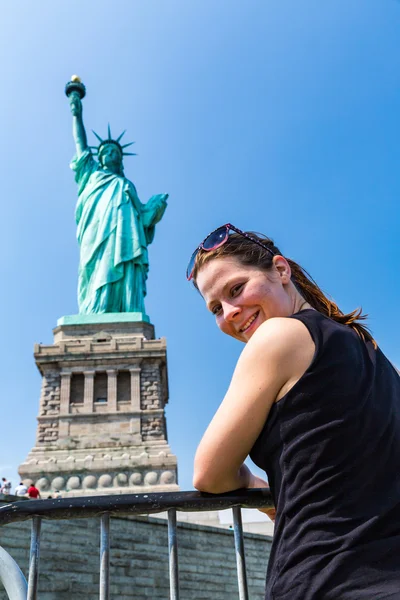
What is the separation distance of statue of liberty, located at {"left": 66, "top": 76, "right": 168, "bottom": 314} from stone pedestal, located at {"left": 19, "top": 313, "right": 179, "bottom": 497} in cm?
158

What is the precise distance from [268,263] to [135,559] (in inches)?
399

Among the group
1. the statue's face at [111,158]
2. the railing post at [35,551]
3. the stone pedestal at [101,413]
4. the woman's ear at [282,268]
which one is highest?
the statue's face at [111,158]

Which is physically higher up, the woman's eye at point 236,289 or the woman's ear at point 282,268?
the woman's ear at point 282,268

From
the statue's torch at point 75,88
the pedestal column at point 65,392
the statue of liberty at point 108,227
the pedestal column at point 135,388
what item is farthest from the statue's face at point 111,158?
the pedestal column at point 65,392

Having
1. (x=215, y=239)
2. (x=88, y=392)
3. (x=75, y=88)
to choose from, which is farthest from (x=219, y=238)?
(x=75, y=88)

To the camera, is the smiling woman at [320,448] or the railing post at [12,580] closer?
the smiling woman at [320,448]

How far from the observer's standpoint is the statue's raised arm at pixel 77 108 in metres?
28.1

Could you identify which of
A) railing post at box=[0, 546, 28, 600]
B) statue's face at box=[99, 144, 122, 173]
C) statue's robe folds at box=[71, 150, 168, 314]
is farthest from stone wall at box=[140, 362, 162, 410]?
railing post at box=[0, 546, 28, 600]

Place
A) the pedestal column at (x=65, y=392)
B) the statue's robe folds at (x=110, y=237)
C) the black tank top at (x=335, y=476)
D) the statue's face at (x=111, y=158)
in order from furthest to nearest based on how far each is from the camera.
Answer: the statue's face at (x=111, y=158)
the statue's robe folds at (x=110, y=237)
the pedestal column at (x=65, y=392)
the black tank top at (x=335, y=476)

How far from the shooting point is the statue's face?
2802 cm

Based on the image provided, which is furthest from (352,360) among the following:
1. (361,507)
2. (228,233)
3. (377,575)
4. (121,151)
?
(121,151)

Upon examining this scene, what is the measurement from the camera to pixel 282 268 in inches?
76.0

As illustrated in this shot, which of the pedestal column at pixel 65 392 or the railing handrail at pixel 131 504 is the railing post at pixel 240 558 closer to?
the railing handrail at pixel 131 504

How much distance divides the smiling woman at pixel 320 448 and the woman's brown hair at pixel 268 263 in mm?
154
